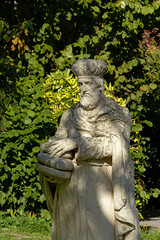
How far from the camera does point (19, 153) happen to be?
24.7ft

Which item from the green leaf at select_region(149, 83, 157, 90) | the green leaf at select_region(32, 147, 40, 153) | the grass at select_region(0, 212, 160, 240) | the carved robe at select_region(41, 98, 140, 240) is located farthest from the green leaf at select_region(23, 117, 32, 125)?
the carved robe at select_region(41, 98, 140, 240)

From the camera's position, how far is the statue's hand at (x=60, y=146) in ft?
12.2

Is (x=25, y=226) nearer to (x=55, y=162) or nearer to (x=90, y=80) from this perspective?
(x=55, y=162)

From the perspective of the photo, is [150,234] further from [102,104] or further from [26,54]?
[102,104]

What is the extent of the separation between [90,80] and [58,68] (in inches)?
181

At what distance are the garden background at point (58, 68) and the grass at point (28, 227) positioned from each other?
0.16m

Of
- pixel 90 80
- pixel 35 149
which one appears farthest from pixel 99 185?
pixel 35 149

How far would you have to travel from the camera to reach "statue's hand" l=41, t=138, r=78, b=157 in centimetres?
372

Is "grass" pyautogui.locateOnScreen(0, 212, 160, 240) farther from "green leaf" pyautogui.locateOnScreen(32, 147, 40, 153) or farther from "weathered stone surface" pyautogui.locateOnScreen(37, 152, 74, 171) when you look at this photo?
"weathered stone surface" pyautogui.locateOnScreen(37, 152, 74, 171)

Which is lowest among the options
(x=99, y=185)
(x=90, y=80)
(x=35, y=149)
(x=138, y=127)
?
(x=35, y=149)

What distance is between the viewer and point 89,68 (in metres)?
3.73

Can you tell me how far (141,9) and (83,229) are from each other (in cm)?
509

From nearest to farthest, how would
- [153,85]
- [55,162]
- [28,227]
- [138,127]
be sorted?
[55,162] → [28,227] → [138,127] → [153,85]

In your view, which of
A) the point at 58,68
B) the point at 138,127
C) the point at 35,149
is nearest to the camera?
the point at 35,149
